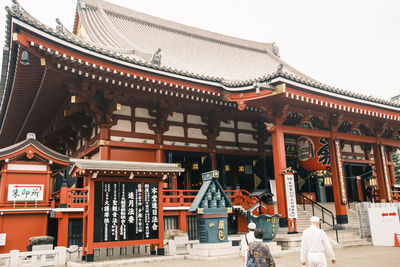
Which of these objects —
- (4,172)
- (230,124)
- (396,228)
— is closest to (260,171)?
(230,124)

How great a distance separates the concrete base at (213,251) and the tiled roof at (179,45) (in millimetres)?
5775

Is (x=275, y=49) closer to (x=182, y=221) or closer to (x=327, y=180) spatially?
(x=327, y=180)

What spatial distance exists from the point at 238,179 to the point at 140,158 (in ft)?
18.0

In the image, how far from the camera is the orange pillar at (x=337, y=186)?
14578mm

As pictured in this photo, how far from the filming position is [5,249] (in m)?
11.3

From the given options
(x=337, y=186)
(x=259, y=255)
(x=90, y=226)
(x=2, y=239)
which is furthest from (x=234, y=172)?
(x=259, y=255)

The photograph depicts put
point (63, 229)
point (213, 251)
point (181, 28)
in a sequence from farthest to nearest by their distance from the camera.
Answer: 1. point (181, 28)
2. point (63, 229)
3. point (213, 251)

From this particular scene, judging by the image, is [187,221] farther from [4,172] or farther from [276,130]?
[4,172]

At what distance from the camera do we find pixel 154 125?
45.7ft

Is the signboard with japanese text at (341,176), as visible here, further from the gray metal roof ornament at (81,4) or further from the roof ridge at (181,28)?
the gray metal roof ornament at (81,4)

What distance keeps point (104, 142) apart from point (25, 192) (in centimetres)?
329

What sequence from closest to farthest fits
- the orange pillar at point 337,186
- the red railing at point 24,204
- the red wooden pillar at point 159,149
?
the red railing at point 24,204, the red wooden pillar at point 159,149, the orange pillar at point 337,186

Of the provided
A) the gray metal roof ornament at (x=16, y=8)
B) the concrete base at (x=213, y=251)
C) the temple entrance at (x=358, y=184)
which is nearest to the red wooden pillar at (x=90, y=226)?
the concrete base at (x=213, y=251)

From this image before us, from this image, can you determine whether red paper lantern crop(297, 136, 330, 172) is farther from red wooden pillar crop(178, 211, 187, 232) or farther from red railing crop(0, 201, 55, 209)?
red railing crop(0, 201, 55, 209)
